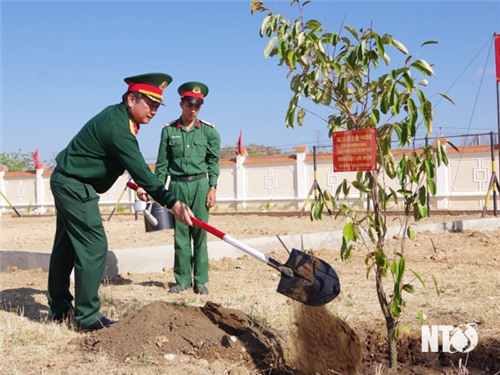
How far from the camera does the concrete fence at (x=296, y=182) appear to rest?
2125 cm

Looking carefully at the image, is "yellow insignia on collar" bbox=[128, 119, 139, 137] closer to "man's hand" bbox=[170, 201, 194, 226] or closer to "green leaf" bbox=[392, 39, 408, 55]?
"man's hand" bbox=[170, 201, 194, 226]

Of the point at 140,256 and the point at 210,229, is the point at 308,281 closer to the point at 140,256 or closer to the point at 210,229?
the point at 210,229

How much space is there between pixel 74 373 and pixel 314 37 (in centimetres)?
222

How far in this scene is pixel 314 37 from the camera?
3.19m

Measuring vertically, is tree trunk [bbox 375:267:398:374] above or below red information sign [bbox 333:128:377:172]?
below

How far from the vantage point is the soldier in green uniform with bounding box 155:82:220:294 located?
5.86 m

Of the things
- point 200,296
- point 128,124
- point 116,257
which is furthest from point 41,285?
point 128,124

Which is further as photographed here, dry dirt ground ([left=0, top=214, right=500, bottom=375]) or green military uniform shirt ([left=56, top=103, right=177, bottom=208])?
green military uniform shirt ([left=56, top=103, right=177, bottom=208])

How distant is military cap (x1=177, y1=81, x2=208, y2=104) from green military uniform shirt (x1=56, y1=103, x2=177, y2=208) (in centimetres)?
143

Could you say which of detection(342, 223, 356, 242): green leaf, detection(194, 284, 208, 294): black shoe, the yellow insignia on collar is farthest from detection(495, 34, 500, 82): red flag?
detection(342, 223, 356, 242): green leaf

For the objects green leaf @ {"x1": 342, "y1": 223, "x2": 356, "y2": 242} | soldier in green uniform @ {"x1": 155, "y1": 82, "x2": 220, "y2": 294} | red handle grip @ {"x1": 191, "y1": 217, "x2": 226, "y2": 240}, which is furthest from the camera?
soldier in green uniform @ {"x1": 155, "y1": 82, "x2": 220, "y2": 294}

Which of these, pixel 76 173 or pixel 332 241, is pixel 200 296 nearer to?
pixel 76 173

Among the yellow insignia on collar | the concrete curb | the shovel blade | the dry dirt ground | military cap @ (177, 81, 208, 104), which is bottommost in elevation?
the dry dirt ground

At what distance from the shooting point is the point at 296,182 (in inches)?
979
